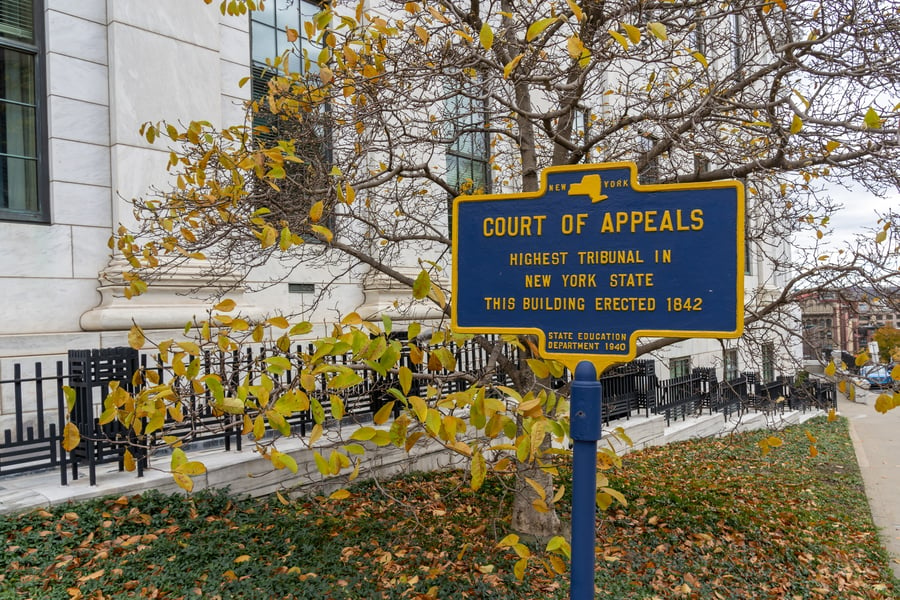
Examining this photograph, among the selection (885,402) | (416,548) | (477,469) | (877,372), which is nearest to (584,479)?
(477,469)

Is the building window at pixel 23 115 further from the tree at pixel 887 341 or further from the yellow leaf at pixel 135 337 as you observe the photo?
the tree at pixel 887 341

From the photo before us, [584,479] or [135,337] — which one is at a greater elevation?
[135,337]

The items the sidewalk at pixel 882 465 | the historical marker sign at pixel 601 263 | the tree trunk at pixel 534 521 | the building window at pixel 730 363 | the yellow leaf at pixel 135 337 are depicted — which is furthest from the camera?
the sidewalk at pixel 882 465

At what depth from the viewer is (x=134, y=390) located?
20.8 feet

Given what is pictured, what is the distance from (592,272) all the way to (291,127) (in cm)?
637

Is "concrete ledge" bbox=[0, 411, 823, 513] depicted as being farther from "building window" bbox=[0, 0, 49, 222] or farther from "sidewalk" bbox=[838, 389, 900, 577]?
"building window" bbox=[0, 0, 49, 222]

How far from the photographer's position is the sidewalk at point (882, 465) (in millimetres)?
9148

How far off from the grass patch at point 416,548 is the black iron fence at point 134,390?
718mm

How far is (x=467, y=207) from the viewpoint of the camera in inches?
145

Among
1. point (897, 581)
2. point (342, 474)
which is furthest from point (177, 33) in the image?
point (897, 581)

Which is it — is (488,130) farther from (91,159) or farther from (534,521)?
(91,159)

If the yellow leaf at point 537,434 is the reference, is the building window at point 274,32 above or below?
above

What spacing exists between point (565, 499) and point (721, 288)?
555 cm

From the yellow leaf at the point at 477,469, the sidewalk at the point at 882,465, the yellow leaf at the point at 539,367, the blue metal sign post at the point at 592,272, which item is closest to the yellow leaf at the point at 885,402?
the sidewalk at the point at 882,465
